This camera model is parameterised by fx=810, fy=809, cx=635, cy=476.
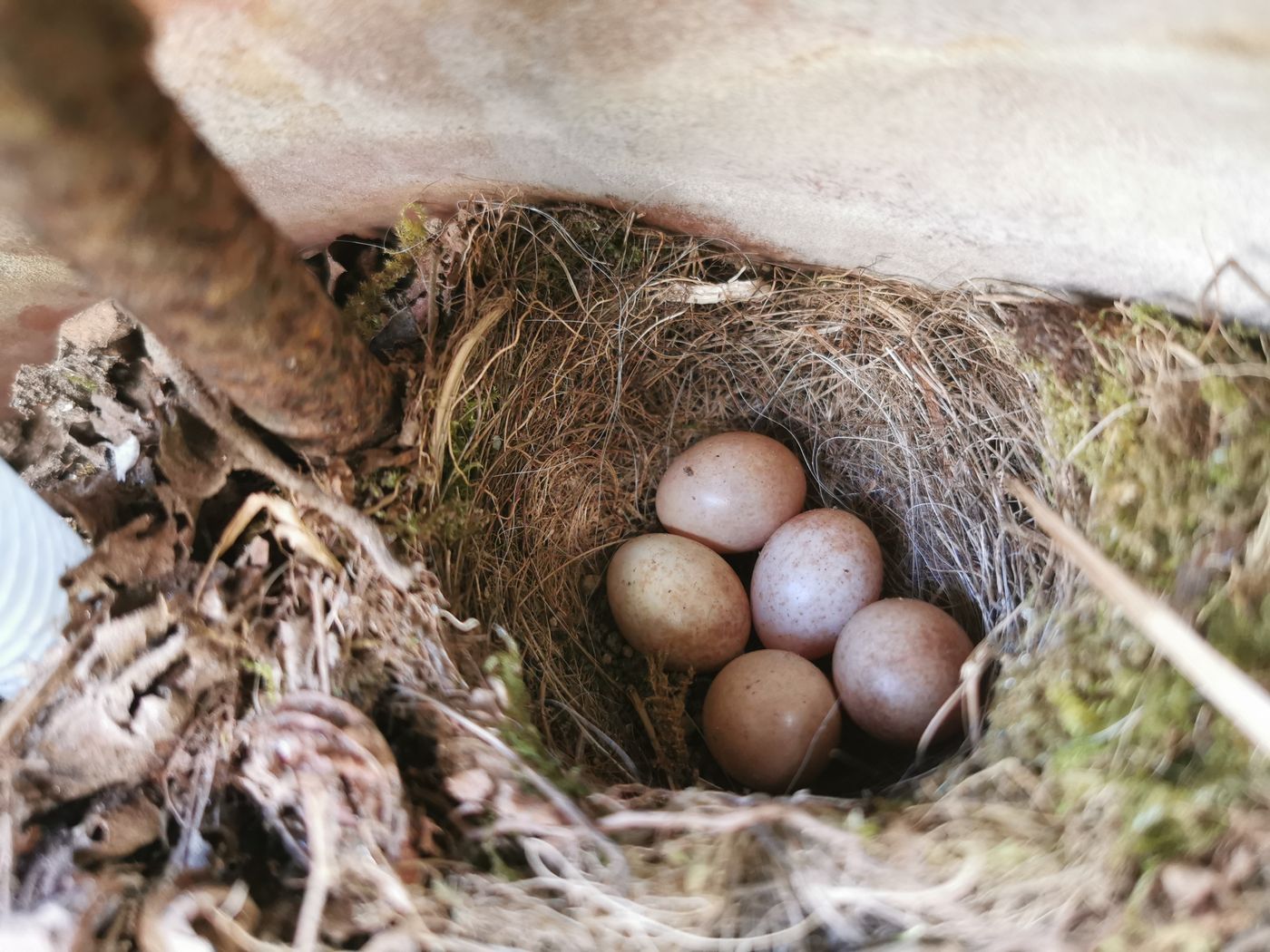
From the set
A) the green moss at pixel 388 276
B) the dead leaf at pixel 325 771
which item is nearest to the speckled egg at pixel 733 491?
the green moss at pixel 388 276

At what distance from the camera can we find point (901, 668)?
1.09m

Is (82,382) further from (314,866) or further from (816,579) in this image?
(816,579)

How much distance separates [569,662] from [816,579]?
404 millimetres

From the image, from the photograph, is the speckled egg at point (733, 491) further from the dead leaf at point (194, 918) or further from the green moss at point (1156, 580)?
the dead leaf at point (194, 918)

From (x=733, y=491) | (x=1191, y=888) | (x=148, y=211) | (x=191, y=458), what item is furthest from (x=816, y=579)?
(x=148, y=211)

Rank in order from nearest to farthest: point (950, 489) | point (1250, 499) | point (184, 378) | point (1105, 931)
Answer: point (1105, 931) → point (1250, 499) → point (184, 378) → point (950, 489)

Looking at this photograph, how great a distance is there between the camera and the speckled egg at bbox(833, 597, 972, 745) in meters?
1.08

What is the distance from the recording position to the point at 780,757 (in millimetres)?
1119

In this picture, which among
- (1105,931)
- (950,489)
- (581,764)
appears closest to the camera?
(1105,931)

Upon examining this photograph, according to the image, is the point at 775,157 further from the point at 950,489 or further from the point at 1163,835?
the point at 1163,835

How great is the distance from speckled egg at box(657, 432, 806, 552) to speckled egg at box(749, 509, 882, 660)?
0.05 metres

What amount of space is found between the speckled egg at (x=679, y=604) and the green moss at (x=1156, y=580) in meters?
0.43

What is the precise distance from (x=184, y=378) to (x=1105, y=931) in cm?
105

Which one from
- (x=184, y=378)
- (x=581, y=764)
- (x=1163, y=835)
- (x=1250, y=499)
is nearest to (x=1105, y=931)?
(x=1163, y=835)
